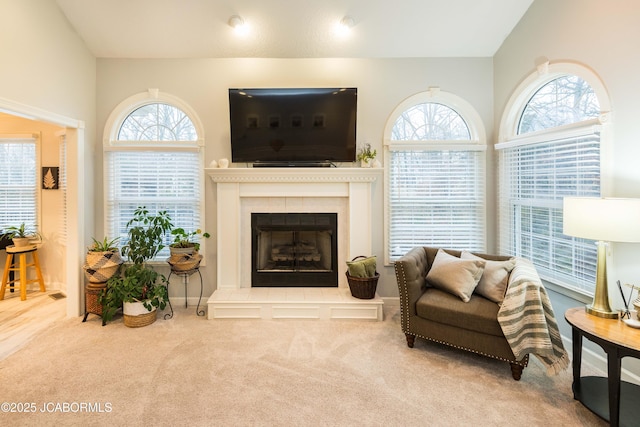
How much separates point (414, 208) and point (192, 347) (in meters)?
2.77

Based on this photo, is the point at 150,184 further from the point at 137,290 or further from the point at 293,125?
the point at 293,125

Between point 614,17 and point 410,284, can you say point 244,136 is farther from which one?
point 614,17

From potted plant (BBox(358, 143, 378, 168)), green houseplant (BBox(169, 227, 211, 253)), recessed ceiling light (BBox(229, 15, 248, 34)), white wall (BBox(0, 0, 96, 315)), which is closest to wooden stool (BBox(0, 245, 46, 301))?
white wall (BBox(0, 0, 96, 315))

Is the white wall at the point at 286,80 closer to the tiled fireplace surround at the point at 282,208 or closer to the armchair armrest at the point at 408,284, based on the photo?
the tiled fireplace surround at the point at 282,208

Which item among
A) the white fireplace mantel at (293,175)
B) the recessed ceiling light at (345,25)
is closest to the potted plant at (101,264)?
the white fireplace mantel at (293,175)

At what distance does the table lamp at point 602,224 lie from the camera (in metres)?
1.83

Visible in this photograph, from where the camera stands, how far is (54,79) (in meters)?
3.12

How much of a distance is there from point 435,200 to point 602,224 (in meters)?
1.91

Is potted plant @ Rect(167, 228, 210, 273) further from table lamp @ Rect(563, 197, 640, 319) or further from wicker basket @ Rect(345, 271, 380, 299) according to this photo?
table lamp @ Rect(563, 197, 640, 319)

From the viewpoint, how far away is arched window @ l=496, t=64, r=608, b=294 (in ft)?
8.45

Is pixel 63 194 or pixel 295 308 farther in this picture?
pixel 63 194

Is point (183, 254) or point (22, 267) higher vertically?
point (183, 254)

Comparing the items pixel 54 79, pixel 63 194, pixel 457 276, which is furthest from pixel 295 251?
pixel 63 194

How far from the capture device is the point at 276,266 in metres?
3.85
